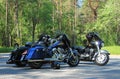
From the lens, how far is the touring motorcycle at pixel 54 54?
51.4 ft

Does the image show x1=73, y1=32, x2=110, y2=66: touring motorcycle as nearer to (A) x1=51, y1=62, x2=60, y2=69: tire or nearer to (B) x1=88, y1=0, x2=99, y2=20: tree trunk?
(A) x1=51, y1=62, x2=60, y2=69: tire

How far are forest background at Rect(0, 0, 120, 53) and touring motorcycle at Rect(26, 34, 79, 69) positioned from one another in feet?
134

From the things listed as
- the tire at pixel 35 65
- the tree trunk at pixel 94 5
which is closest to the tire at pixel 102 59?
the tire at pixel 35 65

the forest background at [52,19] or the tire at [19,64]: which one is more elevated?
the tire at [19,64]

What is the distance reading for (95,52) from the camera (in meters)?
17.9

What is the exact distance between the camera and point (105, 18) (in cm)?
5541

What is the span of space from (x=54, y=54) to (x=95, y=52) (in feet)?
8.00

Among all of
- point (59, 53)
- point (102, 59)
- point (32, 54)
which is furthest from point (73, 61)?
point (32, 54)

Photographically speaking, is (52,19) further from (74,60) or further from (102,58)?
(74,60)

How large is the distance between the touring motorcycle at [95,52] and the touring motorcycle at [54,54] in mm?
1075

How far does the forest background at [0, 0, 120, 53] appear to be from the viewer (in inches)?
2362

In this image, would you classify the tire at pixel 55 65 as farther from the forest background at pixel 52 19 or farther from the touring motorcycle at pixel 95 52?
the forest background at pixel 52 19

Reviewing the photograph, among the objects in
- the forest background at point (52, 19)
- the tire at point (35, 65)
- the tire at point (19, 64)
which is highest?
the tire at point (35, 65)

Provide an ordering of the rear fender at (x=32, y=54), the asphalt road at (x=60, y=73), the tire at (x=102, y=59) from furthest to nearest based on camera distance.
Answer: the tire at (x=102, y=59), the rear fender at (x=32, y=54), the asphalt road at (x=60, y=73)
